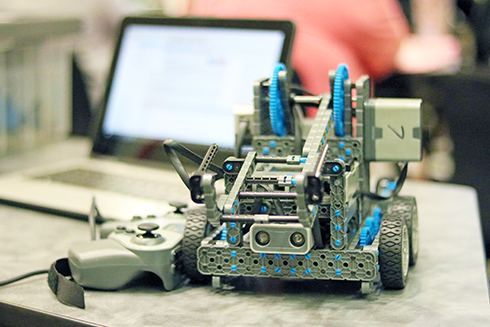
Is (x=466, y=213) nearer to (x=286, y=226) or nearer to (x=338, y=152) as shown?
(x=338, y=152)

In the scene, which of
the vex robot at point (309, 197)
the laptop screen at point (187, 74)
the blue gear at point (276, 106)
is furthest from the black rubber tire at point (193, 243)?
the laptop screen at point (187, 74)

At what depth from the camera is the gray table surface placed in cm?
64

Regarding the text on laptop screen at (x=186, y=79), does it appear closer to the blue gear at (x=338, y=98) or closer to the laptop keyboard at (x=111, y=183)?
the laptop keyboard at (x=111, y=183)

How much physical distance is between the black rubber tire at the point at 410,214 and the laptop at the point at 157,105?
1.23ft

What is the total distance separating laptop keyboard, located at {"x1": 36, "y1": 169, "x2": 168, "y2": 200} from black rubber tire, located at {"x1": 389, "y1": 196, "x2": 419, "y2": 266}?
41 centimetres

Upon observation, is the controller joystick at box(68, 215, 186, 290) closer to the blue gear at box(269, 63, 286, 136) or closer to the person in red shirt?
the blue gear at box(269, 63, 286, 136)

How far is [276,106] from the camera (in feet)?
2.48

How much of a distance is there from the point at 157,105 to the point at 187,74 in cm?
9

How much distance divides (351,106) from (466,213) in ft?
1.38

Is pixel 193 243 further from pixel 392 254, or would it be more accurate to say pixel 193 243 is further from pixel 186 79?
pixel 186 79

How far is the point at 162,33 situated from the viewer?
1.23m

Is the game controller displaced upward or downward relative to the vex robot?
downward

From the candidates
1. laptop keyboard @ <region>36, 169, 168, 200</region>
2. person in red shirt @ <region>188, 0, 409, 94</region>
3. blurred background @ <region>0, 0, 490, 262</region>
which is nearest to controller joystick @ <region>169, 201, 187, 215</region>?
laptop keyboard @ <region>36, 169, 168, 200</region>

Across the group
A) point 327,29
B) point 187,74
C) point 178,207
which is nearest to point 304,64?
point 327,29
